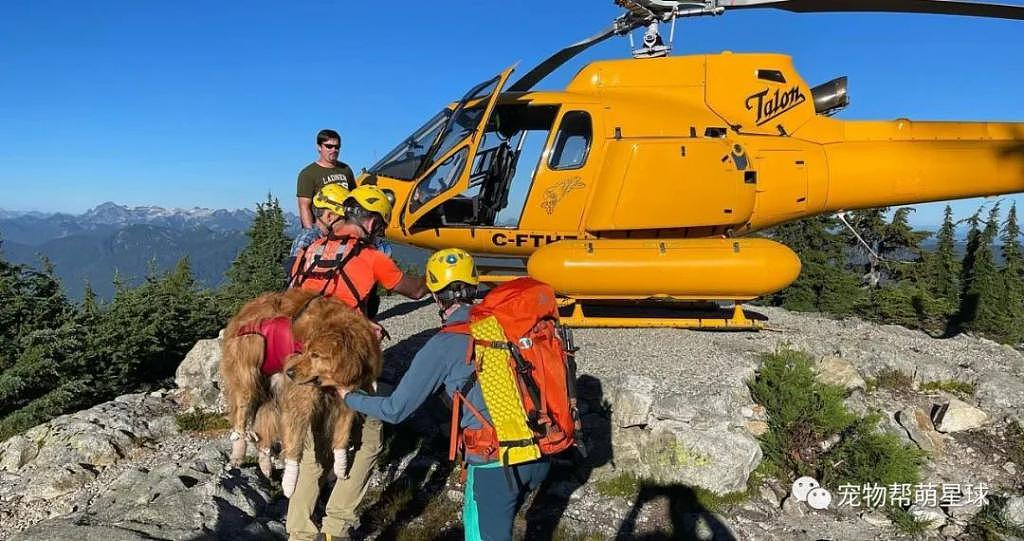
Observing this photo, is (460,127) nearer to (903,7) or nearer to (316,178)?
(316,178)

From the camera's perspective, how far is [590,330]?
7309 millimetres

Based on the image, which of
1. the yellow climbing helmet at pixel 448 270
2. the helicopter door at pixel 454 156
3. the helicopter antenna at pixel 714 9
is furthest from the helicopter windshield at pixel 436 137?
the yellow climbing helmet at pixel 448 270

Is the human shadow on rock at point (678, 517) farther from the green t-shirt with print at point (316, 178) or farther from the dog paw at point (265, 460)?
the green t-shirt with print at point (316, 178)

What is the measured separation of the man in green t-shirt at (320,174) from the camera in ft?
20.4

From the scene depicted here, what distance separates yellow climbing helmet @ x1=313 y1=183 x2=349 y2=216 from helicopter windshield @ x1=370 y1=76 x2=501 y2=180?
296cm

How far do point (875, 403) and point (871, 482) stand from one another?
156cm

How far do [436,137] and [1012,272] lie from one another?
2555 centimetres

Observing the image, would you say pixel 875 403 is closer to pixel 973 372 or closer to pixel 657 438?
pixel 973 372

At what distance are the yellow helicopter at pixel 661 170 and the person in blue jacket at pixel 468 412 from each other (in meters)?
3.86

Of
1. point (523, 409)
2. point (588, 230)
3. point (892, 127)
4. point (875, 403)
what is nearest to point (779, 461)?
point (875, 403)

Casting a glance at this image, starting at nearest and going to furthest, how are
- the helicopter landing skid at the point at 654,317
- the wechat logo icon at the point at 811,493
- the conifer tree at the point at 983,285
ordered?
the wechat logo icon at the point at 811,493
the helicopter landing skid at the point at 654,317
the conifer tree at the point at 983,285

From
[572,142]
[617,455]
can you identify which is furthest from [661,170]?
[617,455]

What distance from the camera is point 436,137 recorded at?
7246 millimetres

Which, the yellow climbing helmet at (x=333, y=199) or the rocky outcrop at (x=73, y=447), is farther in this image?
the rocky outcrop at (x=73, y=447)
